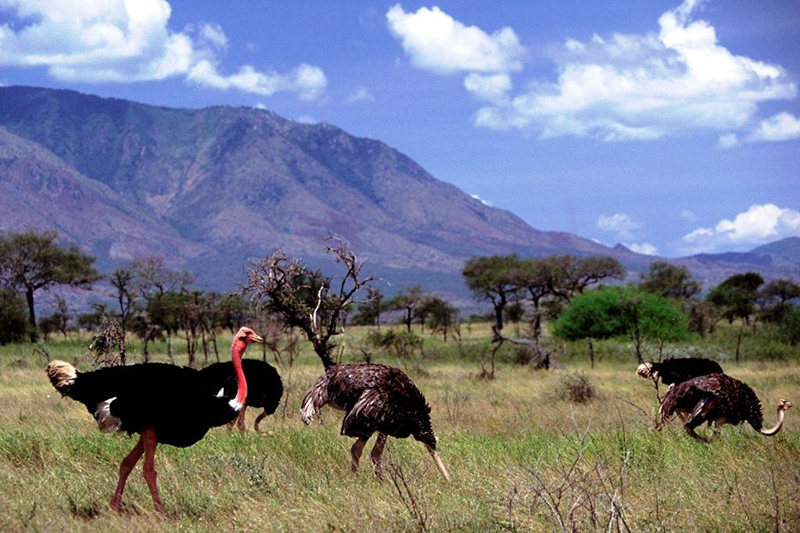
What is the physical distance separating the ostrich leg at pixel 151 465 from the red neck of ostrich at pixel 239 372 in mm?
750

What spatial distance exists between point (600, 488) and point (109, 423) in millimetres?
3804

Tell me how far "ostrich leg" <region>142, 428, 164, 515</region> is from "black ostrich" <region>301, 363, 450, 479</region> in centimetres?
160

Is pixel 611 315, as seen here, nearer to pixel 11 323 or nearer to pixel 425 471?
pixel 11 323

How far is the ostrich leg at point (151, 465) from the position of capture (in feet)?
24.3

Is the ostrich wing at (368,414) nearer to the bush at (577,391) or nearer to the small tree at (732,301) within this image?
the bush at (577,391)

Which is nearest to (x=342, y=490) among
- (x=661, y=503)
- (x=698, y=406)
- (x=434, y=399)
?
(x=661, y=503)

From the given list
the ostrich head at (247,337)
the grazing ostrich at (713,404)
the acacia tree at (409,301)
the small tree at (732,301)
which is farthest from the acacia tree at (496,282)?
the ostrich head at (247,337)

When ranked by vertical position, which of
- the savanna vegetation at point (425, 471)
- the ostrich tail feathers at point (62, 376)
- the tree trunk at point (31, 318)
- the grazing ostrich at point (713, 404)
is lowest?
the tree trunk at point (31, 318)

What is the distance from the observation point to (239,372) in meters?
8.49

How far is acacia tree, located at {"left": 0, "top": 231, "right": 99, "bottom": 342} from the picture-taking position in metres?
53.6

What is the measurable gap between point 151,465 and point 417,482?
6.78ft

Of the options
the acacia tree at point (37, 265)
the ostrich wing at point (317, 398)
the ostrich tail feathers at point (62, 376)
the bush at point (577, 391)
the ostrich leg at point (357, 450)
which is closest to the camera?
the ostrich tail feathers at point (62, 376)

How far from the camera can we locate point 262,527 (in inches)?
263

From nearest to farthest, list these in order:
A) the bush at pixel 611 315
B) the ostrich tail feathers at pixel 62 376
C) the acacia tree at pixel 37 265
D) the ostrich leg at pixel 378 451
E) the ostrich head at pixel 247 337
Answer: the ostrich tail feathers at pixel 62 376 < the ostrich head at pixel 247 337 < the ostrich leg at pixel 378 451 < the bush at pixel 611 315 < the acacia tree at pixel 37 265
